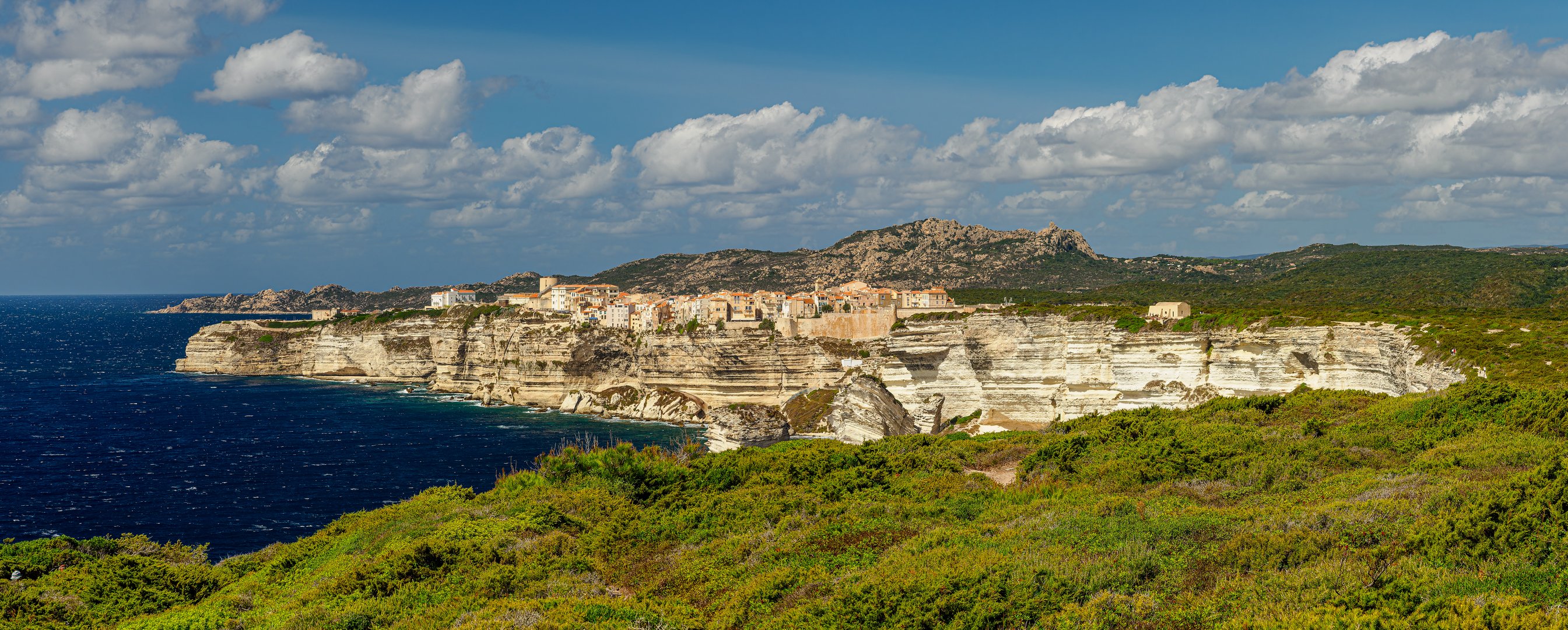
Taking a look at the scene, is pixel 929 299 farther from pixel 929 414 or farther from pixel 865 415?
pixel 865 415

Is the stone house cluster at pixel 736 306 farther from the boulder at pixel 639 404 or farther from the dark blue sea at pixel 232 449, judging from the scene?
the dark blue sea at pixel 232 449

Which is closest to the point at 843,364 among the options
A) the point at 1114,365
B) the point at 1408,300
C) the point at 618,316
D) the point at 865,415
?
the point at 865,415

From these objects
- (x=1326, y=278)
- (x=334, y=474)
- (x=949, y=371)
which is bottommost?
(x=334, y=474)

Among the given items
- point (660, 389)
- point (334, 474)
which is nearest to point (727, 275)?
point (660, 389)

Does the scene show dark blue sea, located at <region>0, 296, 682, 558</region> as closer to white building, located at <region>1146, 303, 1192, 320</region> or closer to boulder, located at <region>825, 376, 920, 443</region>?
boulder, located at <region>825, 376, 920, 443</region>

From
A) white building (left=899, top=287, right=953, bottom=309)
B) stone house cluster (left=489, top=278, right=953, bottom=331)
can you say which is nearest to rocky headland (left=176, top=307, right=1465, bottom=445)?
stone house cluster (left=489, top=278, right=953, bottom=331)

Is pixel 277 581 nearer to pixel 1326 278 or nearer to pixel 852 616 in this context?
pixel 852 616
